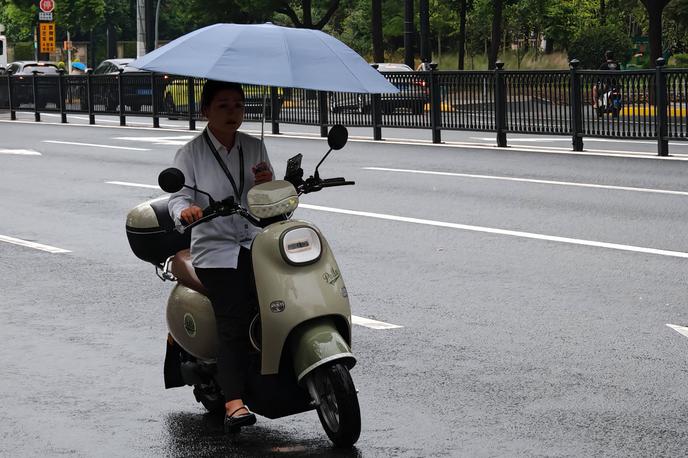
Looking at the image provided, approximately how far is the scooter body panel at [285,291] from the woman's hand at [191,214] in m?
0.24

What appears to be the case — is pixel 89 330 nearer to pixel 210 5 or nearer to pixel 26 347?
pixel 26 347

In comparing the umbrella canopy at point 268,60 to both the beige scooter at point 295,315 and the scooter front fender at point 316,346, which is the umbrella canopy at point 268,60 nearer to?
the beige scooter at point 295,315

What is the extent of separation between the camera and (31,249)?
37.9ft

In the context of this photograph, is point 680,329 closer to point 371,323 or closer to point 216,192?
point 371,323

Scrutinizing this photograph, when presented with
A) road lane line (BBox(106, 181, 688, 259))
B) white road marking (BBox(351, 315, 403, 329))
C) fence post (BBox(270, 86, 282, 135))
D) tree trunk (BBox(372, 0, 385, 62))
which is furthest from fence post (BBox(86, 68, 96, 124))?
white road marking (BBox(351, 315, 403, 329))

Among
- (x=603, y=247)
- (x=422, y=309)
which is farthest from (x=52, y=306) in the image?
(x=603, y=247)

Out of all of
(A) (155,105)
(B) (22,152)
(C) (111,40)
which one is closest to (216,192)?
(B) (22,152)

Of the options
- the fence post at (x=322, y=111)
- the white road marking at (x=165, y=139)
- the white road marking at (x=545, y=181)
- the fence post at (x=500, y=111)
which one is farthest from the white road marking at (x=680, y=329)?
the fence post at (x=322, y=111)

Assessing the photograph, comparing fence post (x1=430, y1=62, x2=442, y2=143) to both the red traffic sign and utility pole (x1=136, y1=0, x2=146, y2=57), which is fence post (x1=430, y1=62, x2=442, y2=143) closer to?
utility pole (x1=136, y1=0, x2=146, y2=57)

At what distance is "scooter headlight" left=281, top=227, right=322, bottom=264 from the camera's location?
541cm

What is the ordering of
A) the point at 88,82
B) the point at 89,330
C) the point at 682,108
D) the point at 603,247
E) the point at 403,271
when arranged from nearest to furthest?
the point at 89,330, the point at 403,271, the point at 603,247, the point at 682,108, the point at 88,82

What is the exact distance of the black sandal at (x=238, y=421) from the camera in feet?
18.6

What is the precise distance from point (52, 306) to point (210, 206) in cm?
379

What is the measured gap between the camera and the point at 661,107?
754 inches
